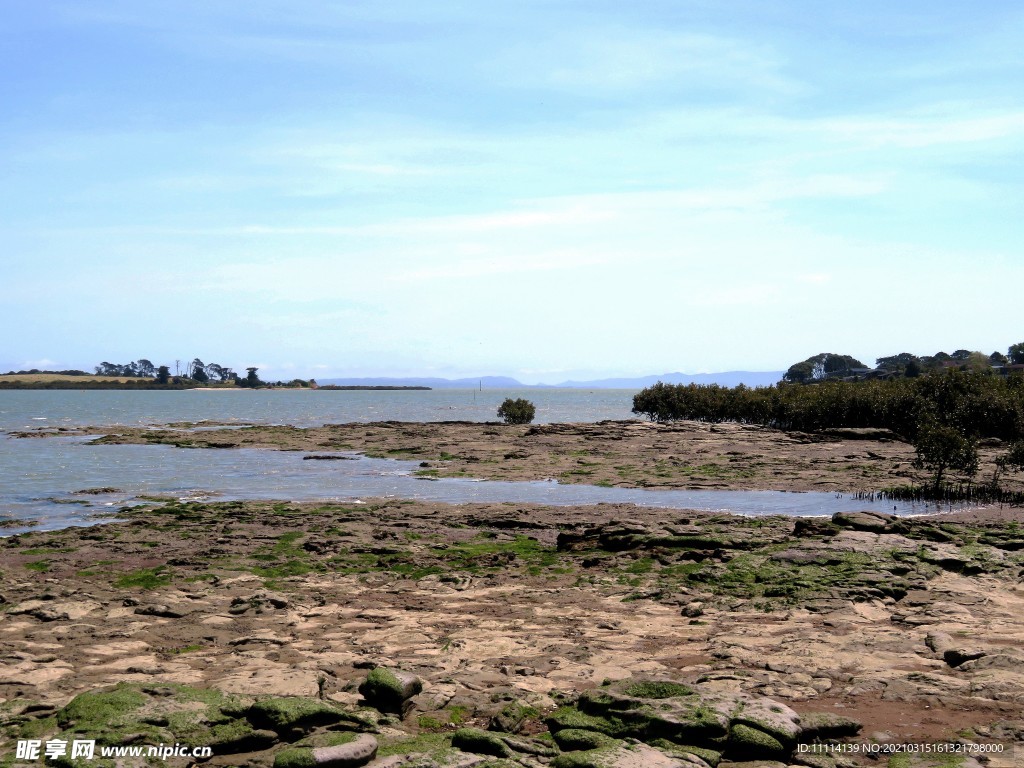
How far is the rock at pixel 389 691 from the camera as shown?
8422 millimetres

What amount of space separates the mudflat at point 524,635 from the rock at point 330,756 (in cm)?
3

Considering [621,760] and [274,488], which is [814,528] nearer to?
[621,760]

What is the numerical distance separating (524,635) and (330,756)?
15.7 feet

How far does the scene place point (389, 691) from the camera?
8.48 m

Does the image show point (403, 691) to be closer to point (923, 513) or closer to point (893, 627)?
point (893, 627)

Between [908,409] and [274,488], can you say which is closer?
[274,488]

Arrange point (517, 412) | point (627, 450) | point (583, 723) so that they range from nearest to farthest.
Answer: point (583, 723)
point (627, 450)
point (517, 412)

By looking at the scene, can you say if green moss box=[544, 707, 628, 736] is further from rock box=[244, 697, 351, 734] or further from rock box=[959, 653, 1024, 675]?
rock box=[959, 653, 1024, 675]

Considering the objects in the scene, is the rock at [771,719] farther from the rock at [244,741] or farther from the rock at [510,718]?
the rock at [244,741]

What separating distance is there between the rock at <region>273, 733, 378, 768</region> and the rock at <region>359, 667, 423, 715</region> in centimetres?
130

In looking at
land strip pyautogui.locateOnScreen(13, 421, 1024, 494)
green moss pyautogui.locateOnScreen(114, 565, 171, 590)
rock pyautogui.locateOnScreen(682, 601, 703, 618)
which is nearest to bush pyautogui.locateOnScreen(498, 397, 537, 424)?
land strip pyautogui.locateOnScreen(13, 421, 1024, 494)

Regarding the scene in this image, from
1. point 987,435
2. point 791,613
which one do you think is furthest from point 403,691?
point 987,435

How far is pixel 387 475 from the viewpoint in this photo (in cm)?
3328

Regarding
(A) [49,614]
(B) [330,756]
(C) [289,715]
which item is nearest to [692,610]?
(C) [289,715]
